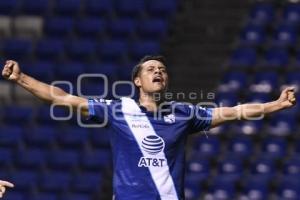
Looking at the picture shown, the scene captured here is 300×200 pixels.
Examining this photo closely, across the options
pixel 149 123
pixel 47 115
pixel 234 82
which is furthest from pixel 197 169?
pixel 149 123

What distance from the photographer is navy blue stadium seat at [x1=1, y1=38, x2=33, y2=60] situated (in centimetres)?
1540

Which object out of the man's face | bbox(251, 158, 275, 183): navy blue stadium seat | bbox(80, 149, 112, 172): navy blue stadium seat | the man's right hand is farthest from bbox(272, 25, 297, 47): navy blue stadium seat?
the man's right hand

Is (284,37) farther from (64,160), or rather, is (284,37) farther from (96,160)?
(64,160)

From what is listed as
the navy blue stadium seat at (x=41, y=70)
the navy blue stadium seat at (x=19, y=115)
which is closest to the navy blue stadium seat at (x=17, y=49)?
the navy blue stadium seat at (x=41, y=70)

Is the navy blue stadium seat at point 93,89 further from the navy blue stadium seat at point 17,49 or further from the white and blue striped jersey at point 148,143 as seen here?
the white and blue striped jersey at point 148,143

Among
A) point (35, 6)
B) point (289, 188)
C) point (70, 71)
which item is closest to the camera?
point (289, 188)

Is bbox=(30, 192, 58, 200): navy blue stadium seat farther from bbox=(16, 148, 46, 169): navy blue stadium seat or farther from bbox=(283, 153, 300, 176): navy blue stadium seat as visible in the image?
bbox=(283, 153, 300, 176): navy blue stadium seat

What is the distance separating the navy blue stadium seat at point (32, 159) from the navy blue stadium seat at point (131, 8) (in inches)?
112

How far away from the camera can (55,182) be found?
1345 centimetres

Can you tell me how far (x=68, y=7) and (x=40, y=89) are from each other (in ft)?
32.4

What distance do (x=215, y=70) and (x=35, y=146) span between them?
9.54 feet

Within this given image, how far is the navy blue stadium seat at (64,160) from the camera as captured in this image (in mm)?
13711

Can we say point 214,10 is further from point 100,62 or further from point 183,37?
point 100,62

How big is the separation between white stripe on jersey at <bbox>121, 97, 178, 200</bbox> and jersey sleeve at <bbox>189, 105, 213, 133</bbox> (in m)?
0.30
